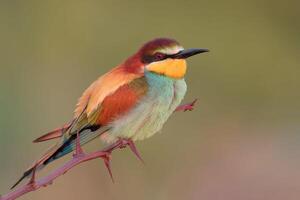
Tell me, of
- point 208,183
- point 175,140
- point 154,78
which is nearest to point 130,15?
point 175,140

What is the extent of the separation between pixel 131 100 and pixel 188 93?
2196 millimetres

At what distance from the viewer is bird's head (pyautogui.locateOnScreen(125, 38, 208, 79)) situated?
237 cm

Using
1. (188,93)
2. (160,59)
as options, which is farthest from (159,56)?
(188,93)

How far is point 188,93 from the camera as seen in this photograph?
4.49m

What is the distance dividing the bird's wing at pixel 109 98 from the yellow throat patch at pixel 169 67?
7cm

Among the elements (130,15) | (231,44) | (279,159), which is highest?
(130,15)

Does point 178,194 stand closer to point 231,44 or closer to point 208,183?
point 208,183

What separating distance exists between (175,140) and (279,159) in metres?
0.50

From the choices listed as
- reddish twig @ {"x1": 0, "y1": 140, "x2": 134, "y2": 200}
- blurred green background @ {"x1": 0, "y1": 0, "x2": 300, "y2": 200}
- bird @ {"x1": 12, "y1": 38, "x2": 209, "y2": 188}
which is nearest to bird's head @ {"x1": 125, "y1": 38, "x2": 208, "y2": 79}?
bird @ {"x1": 12, "y1": 38, "x2": 209, "y2": 188}

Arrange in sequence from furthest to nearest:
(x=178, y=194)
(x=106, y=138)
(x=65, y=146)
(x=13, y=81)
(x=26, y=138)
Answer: (x=13, y=81) < (x=26, y=138) < (x=178, y=194) < (x=106, y=138) < (x=65, y=146)

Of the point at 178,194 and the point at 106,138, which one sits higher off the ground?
the point at 106,138

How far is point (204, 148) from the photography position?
13.1 feet

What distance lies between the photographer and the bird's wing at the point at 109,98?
223cm

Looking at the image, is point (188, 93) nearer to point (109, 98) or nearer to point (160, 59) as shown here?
point (160, 59)
